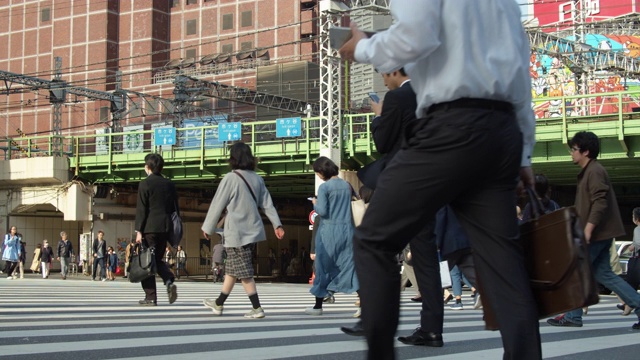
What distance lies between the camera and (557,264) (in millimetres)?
3246

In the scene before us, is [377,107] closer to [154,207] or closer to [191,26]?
[154,207]

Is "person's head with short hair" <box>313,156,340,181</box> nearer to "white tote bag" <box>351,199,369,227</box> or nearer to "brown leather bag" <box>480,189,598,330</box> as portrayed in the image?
"white tote bag" <box>351,199,369,227</box>

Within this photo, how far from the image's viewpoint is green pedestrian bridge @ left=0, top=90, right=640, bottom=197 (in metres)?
32.3

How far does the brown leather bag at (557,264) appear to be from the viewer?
3.19 metres

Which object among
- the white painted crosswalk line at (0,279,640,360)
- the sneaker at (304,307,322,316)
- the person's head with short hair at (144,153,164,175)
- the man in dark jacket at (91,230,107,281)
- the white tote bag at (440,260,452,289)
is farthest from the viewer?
the man in dark jacket at (91,230,107,281)

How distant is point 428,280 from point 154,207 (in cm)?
487

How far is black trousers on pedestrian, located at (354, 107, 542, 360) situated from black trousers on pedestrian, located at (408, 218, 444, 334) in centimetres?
288

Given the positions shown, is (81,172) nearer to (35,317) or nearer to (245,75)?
(245,75)

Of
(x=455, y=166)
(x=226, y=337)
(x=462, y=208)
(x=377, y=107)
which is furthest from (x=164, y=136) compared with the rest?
(x=455, y=166)

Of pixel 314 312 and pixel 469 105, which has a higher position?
pixel 469 105

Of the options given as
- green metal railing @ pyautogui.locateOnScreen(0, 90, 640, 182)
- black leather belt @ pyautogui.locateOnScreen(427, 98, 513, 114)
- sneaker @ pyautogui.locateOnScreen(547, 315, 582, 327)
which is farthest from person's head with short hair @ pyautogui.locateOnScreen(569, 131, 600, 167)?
green metal railing @ pyautogui.locateOnScreen(0, 90, 640, 182)

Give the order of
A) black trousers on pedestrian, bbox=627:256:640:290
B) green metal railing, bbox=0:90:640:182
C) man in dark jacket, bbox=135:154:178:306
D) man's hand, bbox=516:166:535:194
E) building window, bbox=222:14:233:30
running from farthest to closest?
building window, bbox=222:14:233:30, green metal railing, bbox=0:90:640:182, black trousers on pedestrian, bbox=627:256:640:290, man in dark jacket, bbox=135:154:178:306, man's hand, bbox=516:166:535:194

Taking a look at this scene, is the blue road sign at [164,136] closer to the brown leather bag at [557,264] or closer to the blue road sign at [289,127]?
the blue road sign at [289,127]

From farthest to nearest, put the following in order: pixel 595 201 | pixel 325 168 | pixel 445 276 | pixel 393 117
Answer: pixel 445 276 → pixel 325 168 → pixel 595 201 → pixel 393 117
